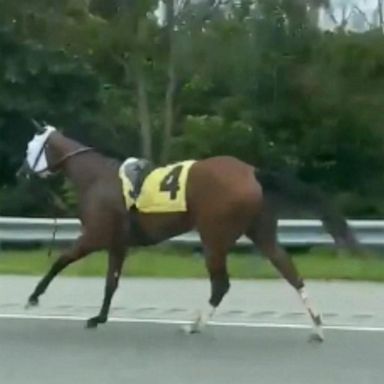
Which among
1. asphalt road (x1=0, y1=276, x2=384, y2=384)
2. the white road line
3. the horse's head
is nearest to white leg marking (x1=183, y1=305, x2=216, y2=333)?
asphalt road (x1=0, y1=276, x2=384, y2=384)

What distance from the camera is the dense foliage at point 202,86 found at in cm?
2992

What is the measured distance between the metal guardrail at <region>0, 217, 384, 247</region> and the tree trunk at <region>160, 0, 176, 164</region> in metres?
13.8

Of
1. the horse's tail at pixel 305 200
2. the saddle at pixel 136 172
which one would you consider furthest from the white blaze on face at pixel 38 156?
the horse's tail at pixel 305 200

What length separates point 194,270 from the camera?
1753cm

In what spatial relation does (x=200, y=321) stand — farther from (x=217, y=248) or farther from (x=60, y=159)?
(x=60, y=159)

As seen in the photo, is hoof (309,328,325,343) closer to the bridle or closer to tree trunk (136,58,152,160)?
the bridle

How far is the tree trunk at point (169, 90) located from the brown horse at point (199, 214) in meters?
19.8

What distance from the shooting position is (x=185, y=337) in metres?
12.3

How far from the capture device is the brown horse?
1214 cm

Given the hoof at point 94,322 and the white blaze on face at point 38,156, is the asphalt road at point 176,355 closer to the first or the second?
the hoof at point 94,322

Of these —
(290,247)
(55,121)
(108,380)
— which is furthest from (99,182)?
(55,121)

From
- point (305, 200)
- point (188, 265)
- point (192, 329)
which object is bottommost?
point (188, 265)

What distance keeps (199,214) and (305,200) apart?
103 cm

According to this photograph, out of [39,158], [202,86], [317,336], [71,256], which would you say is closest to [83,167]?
[39,158]
